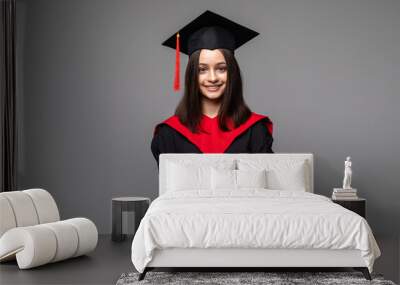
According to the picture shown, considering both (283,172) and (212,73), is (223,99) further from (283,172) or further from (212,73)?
(283,172)

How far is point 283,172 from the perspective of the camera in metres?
5.66

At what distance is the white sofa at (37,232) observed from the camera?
4.49 meters

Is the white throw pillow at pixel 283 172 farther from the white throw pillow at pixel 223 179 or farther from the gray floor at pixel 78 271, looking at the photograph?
the gray floor at pixel 78 271

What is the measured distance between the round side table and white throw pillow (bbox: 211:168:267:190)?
79 cm

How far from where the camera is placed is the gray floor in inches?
165

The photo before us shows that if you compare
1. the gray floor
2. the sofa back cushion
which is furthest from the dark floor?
the sofa back cushion

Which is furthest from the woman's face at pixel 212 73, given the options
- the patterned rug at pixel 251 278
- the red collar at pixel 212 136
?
the patterned rug at pixel 251 278

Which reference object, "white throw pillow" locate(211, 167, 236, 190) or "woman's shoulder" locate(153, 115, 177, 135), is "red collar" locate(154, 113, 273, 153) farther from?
"white throw pillow" locate(211, 167, 236, 190)

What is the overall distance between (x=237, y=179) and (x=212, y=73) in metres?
1.15

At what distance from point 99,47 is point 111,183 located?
1.41 m

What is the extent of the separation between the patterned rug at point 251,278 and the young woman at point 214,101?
1.97 meters

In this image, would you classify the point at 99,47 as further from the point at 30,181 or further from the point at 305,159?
the point at 305,159

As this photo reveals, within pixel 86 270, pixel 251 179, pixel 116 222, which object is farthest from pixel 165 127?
pixel 86 270

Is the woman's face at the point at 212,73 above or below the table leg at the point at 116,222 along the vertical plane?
above
